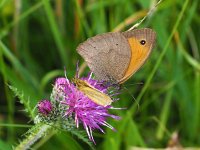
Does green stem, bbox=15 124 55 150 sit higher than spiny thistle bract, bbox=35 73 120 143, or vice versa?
spiny thistle bract, bbox=35 73 120 143

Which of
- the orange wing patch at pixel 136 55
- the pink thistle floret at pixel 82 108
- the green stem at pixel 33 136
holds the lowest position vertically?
the green stem at pixel 33 136

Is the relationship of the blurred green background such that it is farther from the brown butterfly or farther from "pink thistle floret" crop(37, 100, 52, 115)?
"pink thistle floret" crop(37, 100, 52, 115)

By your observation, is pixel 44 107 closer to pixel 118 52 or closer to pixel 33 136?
pixel 33 136

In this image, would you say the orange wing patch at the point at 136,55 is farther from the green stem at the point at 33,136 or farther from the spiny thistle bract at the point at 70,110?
the green stem at the point at 33,136

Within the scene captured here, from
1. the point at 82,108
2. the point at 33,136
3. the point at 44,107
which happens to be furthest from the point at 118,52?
the point at 33,136

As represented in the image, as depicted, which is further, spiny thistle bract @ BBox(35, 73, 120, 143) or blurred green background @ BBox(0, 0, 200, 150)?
blurred green background @ BBox(0, 0, 200, 150)

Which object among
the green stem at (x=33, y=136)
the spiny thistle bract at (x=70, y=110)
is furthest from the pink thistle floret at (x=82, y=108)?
the green stem at (x=33, y=136)

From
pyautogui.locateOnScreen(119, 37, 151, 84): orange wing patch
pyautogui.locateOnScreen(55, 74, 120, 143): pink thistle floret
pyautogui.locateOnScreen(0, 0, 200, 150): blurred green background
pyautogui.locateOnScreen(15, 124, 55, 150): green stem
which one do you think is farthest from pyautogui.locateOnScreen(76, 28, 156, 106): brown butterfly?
pyautogui.locateOnScreen(0, 0, 200, 150): blurred green background

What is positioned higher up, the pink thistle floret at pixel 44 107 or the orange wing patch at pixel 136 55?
the orange wing patch at pixel 136 55
